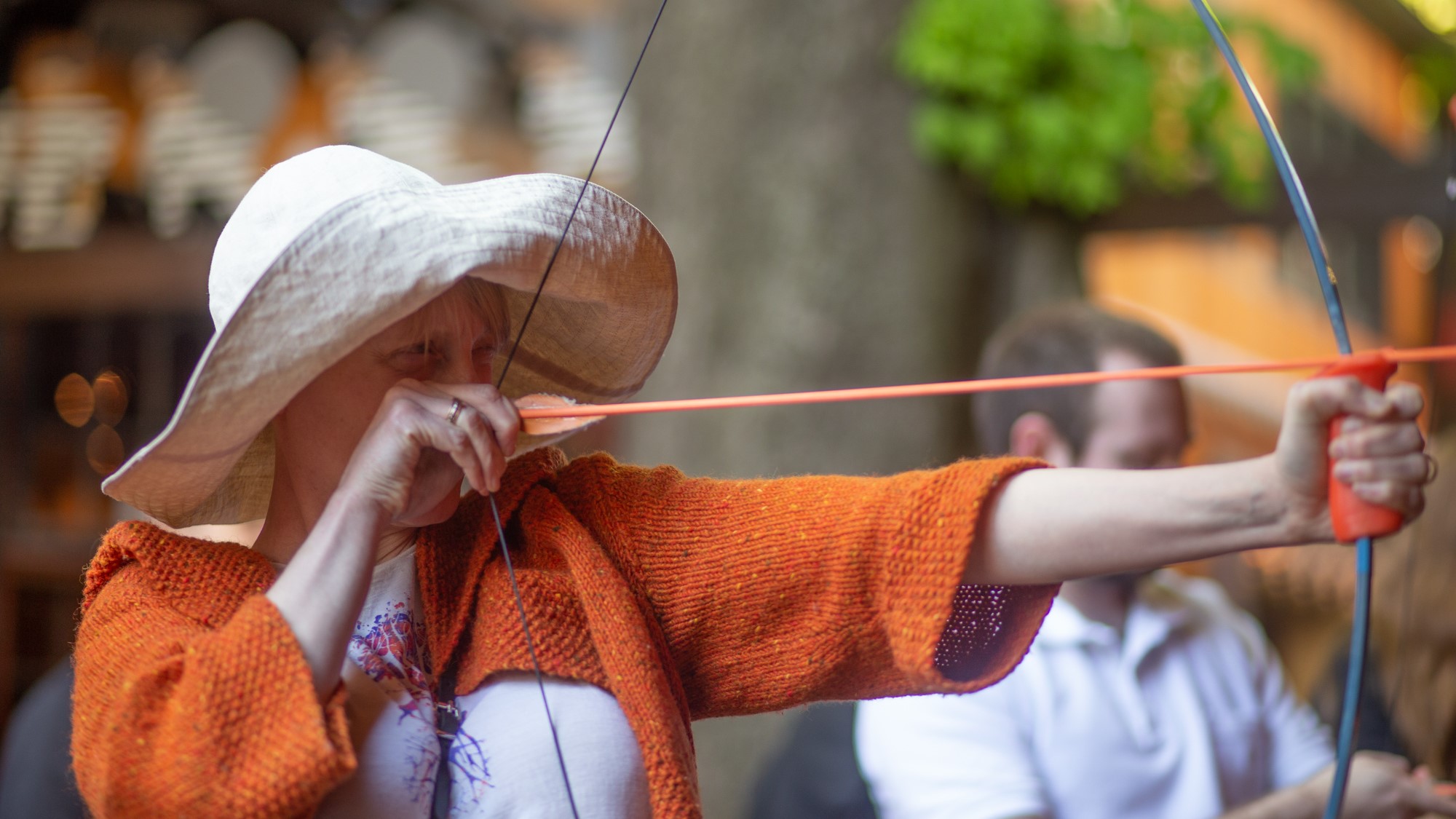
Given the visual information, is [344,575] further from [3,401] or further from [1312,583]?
[3,401]

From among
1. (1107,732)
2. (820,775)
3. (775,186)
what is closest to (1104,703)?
(1107,732)

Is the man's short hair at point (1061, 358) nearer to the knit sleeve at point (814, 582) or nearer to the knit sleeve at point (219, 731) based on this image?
the knit sleeve at point (814, 582)

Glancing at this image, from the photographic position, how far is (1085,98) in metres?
2.20

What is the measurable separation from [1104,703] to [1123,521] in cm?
65

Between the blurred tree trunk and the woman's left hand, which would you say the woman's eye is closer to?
the woman's left hand

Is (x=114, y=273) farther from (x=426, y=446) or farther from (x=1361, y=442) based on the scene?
(x=1361, y=442)

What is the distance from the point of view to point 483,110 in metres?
3.56

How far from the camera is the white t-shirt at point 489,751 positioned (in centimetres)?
77

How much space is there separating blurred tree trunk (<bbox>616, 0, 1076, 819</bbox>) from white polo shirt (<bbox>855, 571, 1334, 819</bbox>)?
2.58 feet

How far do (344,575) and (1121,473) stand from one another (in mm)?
465

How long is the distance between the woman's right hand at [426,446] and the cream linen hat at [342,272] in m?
0.05

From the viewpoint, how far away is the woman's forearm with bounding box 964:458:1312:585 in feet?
2.22

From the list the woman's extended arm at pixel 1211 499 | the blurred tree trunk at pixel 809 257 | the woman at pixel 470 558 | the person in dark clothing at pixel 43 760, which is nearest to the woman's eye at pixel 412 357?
the woman at pixel 470 558

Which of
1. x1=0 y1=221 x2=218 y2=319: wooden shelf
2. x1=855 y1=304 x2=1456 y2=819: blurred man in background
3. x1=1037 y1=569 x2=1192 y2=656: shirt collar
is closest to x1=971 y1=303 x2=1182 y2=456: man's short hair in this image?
x1=855 y1=304 x2=1456 y2=819: blurred man in background
